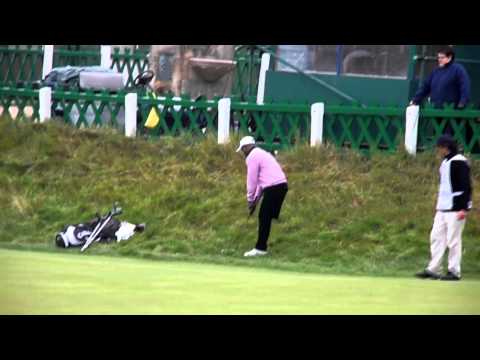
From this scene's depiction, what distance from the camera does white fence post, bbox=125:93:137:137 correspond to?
21453mm

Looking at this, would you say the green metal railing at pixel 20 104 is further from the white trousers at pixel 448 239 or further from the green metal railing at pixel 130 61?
the white trousers at pixel 448 239

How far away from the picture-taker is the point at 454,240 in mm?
15055

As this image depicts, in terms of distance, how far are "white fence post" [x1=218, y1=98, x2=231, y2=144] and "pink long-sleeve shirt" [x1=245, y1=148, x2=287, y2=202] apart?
10.3 feet

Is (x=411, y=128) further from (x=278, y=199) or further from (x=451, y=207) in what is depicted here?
(x=451, y=207)

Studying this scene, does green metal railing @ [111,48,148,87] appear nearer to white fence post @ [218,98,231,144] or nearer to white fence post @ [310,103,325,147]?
white fence post @ [218,98,231,144]

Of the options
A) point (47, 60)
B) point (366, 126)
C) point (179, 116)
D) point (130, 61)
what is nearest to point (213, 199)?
point (366, 126)

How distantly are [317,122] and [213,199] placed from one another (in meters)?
2.00

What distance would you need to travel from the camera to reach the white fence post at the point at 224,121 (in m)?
20.6

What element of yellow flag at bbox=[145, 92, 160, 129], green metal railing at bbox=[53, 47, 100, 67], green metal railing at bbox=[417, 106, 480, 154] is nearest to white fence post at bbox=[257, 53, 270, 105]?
yellow flag at bbox=[145, 92, 160, 129]

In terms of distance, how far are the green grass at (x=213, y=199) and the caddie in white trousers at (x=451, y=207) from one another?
→ 1.11 m

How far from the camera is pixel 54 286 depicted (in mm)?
12070
